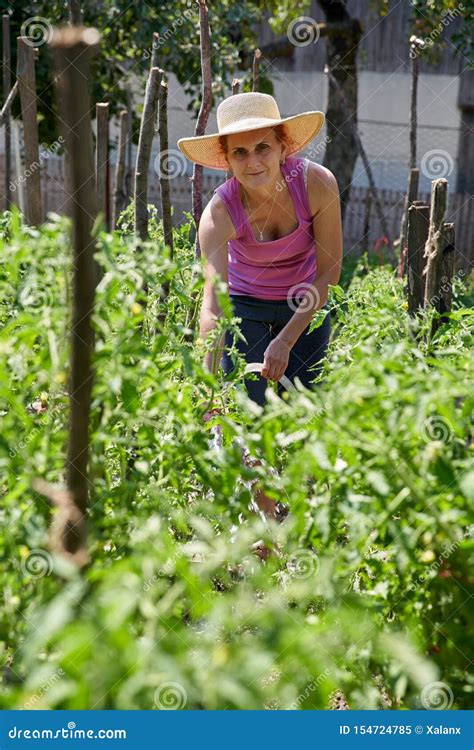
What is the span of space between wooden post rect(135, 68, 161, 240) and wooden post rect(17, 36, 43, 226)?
0.69m

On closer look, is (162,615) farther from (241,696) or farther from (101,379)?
(101,379)

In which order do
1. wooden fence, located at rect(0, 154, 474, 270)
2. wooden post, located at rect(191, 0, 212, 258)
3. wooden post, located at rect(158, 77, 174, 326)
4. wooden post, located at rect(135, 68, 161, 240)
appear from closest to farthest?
wooden post, located at rect(135, 68, 161, 240) → wooden post, located at rect(158, 77, 174, 326) → wooden post, located at rect(191, 0, 212, 258) → wooden fence, located at rect(0, 154, 474, 270)

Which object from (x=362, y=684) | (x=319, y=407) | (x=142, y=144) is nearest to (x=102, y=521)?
(x=319, y=407)

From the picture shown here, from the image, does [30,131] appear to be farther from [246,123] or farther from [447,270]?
[447,270]

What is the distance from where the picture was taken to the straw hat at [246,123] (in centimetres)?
316

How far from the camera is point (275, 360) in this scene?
2961 millimetres

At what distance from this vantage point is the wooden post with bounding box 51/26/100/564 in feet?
4.61

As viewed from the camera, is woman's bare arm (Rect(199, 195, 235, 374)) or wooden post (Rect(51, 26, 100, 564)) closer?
wooden post (Rect(51, 26, 100, 564))

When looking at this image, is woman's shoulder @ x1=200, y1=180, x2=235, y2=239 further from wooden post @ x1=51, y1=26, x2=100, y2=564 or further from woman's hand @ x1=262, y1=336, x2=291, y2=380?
wooden post @ x1=51, y1=26, x2=100, y2=564

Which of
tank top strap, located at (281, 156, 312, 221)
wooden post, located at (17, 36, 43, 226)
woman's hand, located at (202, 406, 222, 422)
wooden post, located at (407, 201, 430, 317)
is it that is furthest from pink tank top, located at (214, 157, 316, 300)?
wooden post, located at (17, 36, 43, 226)

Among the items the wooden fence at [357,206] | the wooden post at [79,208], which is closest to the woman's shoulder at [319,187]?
the wooden post at [79,208]

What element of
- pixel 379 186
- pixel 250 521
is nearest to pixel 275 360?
pixel 250 521

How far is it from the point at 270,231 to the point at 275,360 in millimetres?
599

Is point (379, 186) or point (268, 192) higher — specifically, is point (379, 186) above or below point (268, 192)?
below
